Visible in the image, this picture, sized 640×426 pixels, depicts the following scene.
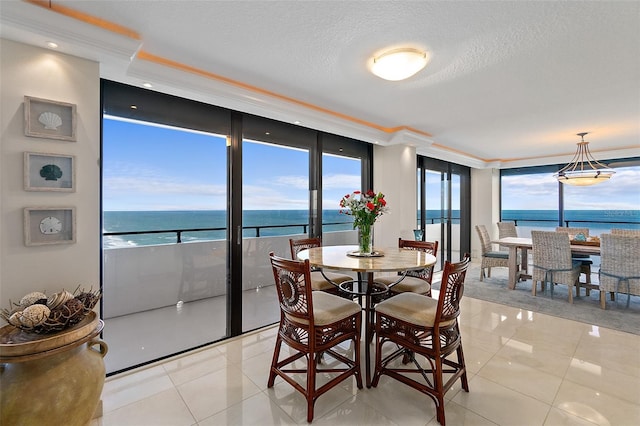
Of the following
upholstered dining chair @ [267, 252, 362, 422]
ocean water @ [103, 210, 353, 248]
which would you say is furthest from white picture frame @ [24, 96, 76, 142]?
upholstered dining chair @ [267, 252, 362, 422]

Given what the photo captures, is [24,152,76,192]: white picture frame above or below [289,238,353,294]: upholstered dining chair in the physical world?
above

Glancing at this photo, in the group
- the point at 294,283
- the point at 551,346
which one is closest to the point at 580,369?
the point at 551,346

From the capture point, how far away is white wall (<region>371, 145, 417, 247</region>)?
15.2ft

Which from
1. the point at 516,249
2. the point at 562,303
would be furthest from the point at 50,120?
the point at 516,249

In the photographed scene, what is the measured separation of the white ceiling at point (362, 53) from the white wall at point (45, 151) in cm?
14

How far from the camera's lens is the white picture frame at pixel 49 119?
1852 millimetres

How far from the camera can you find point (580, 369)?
2.45 meters

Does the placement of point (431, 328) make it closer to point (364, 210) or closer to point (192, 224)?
point (364, 210)

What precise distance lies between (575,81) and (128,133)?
162 inches

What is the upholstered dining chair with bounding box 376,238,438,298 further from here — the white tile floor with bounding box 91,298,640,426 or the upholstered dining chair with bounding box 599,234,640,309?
the upholstered dining chair with bounding box 599,234,640,309

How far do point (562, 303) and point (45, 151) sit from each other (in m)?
5.91

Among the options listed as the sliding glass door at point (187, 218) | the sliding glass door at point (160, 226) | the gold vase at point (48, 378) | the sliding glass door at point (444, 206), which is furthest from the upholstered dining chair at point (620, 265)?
the gold vase at point (48, 378)

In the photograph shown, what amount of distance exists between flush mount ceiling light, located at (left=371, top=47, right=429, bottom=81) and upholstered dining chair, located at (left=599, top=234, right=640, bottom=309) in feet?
12.1

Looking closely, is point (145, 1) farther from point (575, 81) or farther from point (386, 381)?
point (575, 81)
